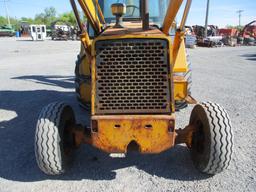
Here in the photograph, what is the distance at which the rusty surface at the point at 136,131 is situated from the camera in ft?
9.78

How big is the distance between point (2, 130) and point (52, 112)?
6.58 feet

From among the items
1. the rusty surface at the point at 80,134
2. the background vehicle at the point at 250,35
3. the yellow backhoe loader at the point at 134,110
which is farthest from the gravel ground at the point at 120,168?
the background vehicle at the point at 250,35

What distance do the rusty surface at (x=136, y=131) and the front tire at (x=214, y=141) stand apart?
0.50 m

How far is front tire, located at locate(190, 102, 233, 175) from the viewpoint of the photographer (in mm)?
3164

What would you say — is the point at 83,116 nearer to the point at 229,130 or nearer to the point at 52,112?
the point at 52,112

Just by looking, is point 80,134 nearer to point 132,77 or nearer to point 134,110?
point 134,110

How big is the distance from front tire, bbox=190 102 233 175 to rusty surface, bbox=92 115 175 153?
0.50 m

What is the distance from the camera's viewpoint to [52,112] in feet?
11.1

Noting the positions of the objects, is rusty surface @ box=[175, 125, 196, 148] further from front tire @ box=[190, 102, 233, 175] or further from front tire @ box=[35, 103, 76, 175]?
front tire @ box=[35, 103, 76, 175]

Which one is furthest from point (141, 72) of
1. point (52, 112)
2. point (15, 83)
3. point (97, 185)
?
point (15, 83)

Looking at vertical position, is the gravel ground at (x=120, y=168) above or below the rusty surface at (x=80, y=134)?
below

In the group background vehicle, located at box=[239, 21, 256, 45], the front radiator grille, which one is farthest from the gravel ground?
background vehicle, located at box=[239, 21, 256, 45]

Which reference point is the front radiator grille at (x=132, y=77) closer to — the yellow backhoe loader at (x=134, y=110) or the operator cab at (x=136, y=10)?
the yellow backhoe loader at (x=134, y=110)

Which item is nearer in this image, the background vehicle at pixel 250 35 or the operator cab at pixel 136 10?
the operator cab at pixel 136 10
